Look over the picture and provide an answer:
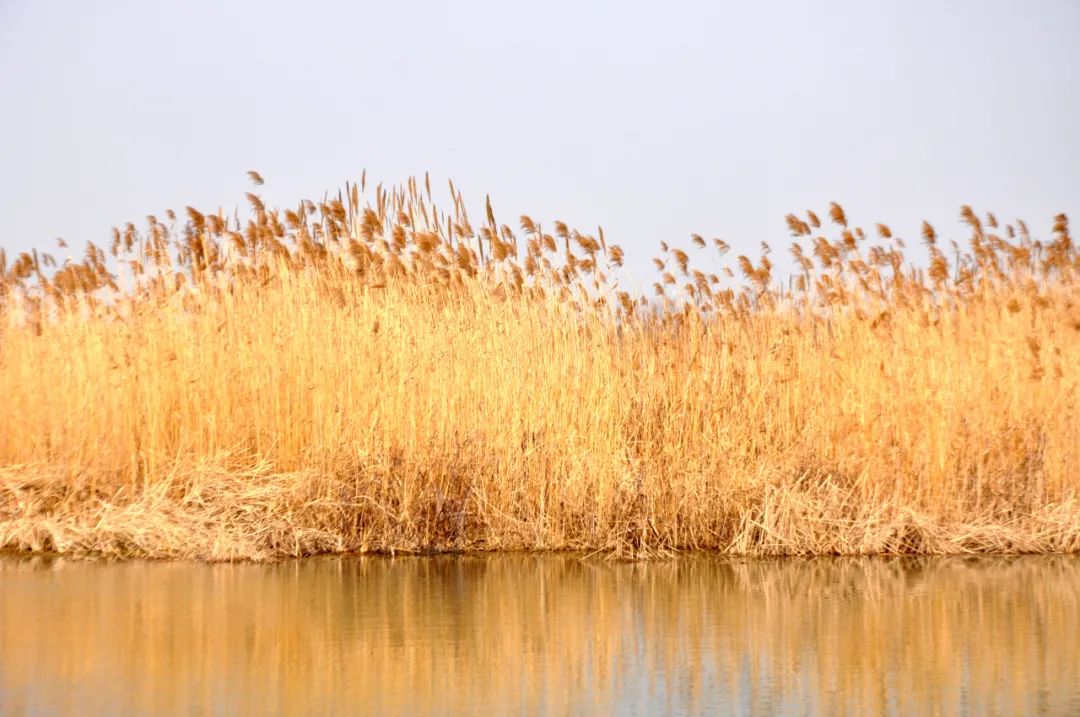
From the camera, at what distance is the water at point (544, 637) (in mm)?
4457

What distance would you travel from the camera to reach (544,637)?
18.3 feet

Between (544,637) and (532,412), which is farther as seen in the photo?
(532,412)

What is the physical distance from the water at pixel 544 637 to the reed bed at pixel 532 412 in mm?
455

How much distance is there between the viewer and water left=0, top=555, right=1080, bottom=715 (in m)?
4.46

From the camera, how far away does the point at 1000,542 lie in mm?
8156

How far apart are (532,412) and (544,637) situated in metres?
3.08

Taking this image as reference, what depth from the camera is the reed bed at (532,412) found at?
26.9 feet

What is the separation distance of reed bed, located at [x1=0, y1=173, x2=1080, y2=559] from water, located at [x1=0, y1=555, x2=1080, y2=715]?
1.49 ft

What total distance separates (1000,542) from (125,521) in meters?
6.09

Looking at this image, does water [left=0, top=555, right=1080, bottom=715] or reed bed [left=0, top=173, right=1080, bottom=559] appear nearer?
water [left=0, top=555, right=1080, bottom=715]

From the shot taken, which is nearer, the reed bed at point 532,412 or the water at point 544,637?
the water at point 544,637

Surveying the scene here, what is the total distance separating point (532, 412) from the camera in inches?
335

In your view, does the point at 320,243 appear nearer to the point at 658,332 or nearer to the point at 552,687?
the point at 658,332

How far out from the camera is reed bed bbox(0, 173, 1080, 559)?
8.19m
